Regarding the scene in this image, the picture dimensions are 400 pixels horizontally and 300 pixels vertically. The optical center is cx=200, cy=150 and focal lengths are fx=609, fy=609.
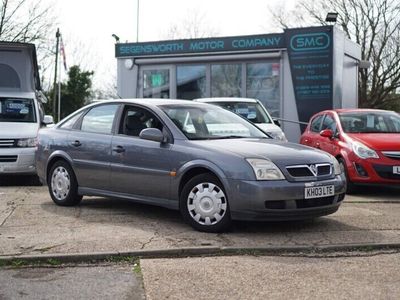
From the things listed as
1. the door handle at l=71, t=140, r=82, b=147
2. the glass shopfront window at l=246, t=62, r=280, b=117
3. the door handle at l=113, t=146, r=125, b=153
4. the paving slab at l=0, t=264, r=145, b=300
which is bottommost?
the paving slab at l=0, t=264, r=145, b=300

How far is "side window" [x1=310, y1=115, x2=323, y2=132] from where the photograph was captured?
38.3ft

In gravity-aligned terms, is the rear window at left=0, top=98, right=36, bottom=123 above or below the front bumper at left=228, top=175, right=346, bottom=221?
above

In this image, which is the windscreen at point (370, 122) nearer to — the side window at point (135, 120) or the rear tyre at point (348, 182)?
the rear tyre at point (348, 182)

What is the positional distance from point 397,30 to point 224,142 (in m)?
29.7

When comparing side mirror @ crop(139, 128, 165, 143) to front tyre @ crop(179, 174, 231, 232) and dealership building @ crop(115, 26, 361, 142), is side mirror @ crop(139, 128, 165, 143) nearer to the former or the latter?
front tyre @ crop(179, 174, 231, 232)

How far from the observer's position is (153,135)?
22.8 feet

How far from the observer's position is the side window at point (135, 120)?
7410 millimetres

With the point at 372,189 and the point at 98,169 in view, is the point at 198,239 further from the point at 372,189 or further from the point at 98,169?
the point at 372,189

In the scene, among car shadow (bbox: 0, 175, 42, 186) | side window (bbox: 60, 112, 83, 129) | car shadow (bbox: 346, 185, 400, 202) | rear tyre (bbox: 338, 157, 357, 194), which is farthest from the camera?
car shadow (bbox: 0, 175, 42, 186)

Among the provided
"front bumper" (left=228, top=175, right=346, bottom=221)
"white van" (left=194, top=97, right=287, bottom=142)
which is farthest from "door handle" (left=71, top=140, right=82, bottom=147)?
"white van" (left=194, top=97, right=287, bottom=142)

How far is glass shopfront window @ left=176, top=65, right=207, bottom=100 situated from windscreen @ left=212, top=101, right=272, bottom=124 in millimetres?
4956

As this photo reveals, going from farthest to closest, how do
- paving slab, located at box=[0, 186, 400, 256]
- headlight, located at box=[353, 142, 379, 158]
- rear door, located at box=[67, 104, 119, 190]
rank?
headlight, located at box=[353, 142, 379, 158] < rear door, located at box=[67, 104, 119, 190] < paving slab, located at box=[0, 186, 400, 256]

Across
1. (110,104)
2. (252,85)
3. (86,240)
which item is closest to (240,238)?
(86,240)

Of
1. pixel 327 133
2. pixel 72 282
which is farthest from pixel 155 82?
pixel 72 282
